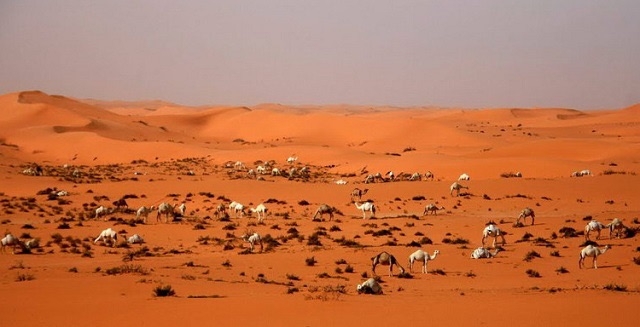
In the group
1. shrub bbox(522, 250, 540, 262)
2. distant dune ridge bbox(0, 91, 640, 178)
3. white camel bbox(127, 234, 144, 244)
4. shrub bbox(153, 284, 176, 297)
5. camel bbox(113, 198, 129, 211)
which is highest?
distant dune ridge bbox(0, 91, 640, 178)

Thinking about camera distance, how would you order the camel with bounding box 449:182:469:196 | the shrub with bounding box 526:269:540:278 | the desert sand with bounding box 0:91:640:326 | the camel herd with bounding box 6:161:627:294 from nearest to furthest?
the desert sand with bounding box 0:91:640:326
the shrub with bounding box 526:269:540:278
the camel herd with bounding box 6:161:627:294
the camel with bounding box 449:182:469:196

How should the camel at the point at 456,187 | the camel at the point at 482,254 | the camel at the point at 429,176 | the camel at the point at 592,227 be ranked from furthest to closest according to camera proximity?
the camel at the point at 429,176 < the camel at the point at 456,187 < the camel at the point at 592,227 < the camel at the point at 482,254

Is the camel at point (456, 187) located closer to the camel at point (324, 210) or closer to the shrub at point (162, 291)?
the camel at point (324, 210)

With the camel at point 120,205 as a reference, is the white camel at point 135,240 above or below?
below

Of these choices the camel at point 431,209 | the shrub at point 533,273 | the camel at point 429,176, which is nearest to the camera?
the shrub at point 533,273

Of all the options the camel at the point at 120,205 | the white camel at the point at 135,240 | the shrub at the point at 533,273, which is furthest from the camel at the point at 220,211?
the shrub at the point at 533,273

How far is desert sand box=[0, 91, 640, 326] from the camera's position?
11.0m

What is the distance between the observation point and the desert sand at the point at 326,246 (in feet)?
36.2

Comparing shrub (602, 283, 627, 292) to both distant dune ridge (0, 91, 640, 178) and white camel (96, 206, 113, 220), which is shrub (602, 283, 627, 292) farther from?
distant dune ridge (0, 91, 640, 178)

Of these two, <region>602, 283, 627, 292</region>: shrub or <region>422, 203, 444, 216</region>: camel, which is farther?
<region>422, 203, 444, 216</region>: camel

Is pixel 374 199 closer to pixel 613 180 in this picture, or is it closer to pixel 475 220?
pixel 475 220

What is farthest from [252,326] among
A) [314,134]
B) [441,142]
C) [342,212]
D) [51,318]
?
[314,134]

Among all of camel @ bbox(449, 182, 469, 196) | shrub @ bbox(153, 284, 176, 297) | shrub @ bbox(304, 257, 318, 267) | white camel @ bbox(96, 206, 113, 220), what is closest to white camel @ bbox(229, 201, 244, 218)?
white camel @ bbox(96, 206, 113, 220)

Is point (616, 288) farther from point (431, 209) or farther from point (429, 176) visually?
point (429, 176)
